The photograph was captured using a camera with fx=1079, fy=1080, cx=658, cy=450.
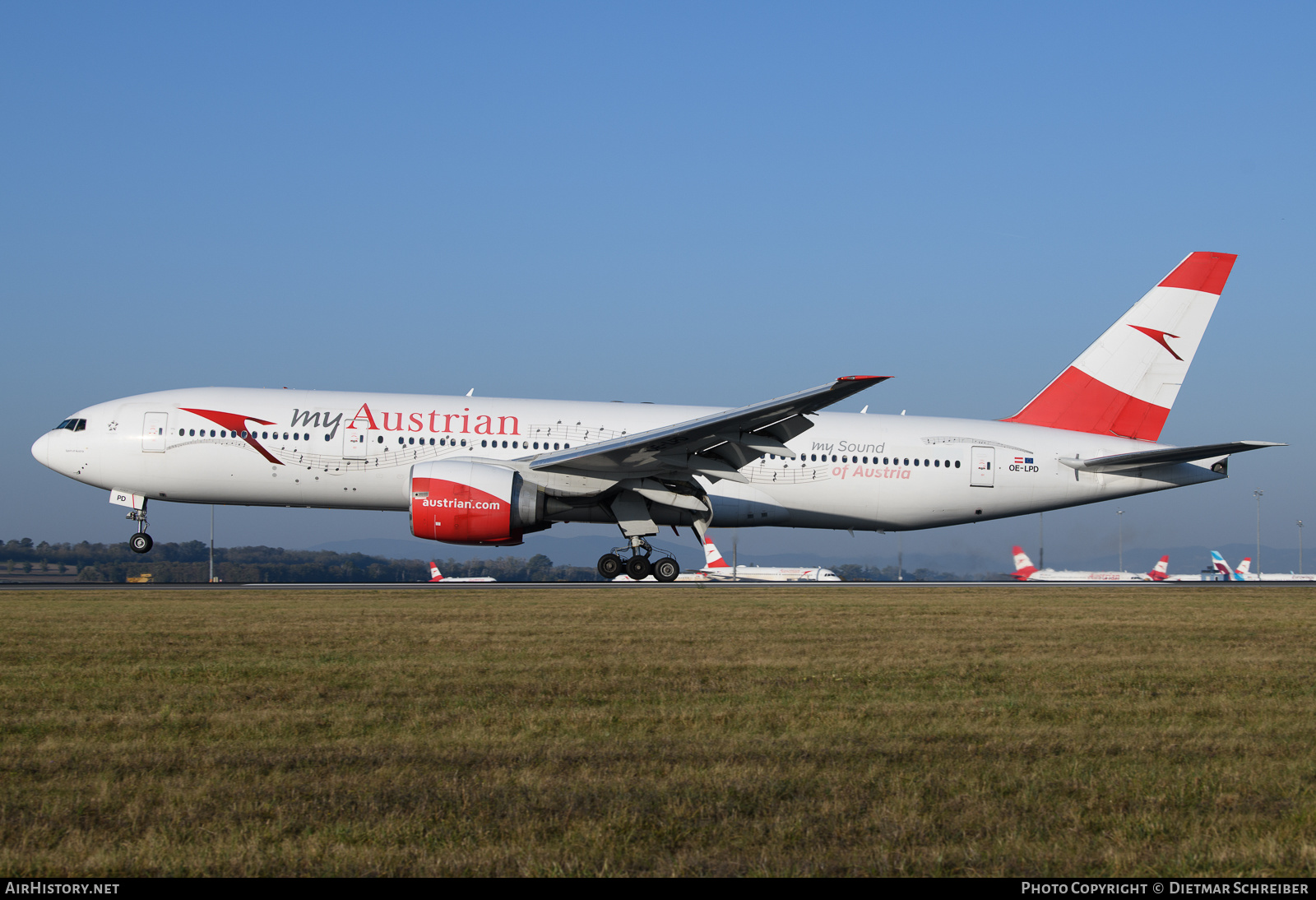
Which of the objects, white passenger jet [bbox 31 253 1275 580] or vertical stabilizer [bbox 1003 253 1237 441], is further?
vertical stabilizer [bbox 1003 253 1237 441]

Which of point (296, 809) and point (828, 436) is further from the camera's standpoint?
point (828, 436)

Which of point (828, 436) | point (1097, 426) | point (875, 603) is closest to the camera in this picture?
point (875, 603)

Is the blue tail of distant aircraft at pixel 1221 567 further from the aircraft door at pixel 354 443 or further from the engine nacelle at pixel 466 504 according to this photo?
the aircraft door at pixel 354 443

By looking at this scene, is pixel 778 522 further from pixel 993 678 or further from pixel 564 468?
pixel 993 678

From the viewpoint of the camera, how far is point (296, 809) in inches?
188

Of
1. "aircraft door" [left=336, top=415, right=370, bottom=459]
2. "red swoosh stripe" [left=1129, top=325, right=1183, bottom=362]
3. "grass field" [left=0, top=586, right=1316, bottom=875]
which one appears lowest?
"grass field" [left=0, top=586, right=1316, bottom=875]

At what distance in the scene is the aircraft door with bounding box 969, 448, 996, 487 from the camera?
26.7m

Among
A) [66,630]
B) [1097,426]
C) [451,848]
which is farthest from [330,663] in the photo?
[1097,426]

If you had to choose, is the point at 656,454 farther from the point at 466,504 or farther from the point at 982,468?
the point at 982,468

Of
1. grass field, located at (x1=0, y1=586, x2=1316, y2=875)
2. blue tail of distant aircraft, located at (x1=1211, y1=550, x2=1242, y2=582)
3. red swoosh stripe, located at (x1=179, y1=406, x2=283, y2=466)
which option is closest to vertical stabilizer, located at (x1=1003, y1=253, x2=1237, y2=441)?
grass field, located at (x1=0, y1=586, x2=1316, y2=875)

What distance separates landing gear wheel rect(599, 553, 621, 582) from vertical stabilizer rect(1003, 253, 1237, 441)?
11959mm

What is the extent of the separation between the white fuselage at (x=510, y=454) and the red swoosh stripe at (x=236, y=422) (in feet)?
0.14

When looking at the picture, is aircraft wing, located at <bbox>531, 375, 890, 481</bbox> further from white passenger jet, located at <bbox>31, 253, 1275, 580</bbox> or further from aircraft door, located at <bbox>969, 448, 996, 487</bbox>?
aircraft door, located at <bbox>969, 448, 996, 487</bbox>

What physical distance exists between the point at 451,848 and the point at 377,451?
20739 millimetres
